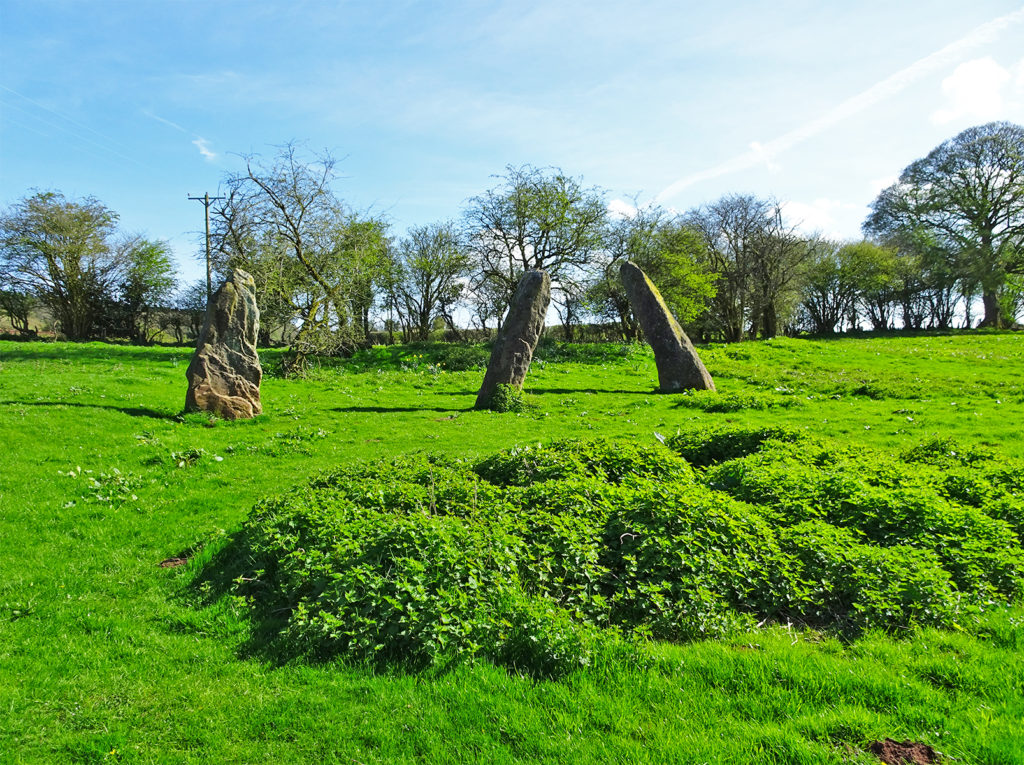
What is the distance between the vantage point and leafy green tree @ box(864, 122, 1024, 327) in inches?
1751

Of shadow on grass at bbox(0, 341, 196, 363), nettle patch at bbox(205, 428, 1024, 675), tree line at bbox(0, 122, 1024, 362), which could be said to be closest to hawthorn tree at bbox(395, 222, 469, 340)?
tree line at bbox(0, 122, 1024, 362)

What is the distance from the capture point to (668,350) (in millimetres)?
20172

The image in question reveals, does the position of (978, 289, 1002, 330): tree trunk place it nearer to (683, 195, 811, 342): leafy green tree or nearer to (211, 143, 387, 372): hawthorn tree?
(683, 195, 811, 342): leafy green tree

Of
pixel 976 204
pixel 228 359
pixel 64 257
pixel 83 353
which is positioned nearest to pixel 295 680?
pixel 228 359

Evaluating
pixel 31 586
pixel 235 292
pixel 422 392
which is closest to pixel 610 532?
pixel 31 586

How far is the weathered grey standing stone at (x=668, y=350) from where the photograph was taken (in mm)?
19938

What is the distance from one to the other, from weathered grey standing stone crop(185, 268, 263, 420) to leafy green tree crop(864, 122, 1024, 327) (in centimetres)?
5146

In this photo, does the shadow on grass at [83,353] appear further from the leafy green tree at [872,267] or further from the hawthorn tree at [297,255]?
the leafy green tree at [872,267]

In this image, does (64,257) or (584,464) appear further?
(64,257)

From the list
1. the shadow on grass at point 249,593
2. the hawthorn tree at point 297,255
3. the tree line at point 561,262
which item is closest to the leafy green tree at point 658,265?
the tree line at point 561,262

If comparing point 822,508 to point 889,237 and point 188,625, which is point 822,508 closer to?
point 188,625

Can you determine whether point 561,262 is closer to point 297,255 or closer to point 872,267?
point 297,255

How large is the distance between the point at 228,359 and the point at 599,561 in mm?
13340

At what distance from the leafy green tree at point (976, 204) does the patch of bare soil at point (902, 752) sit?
173 ft
